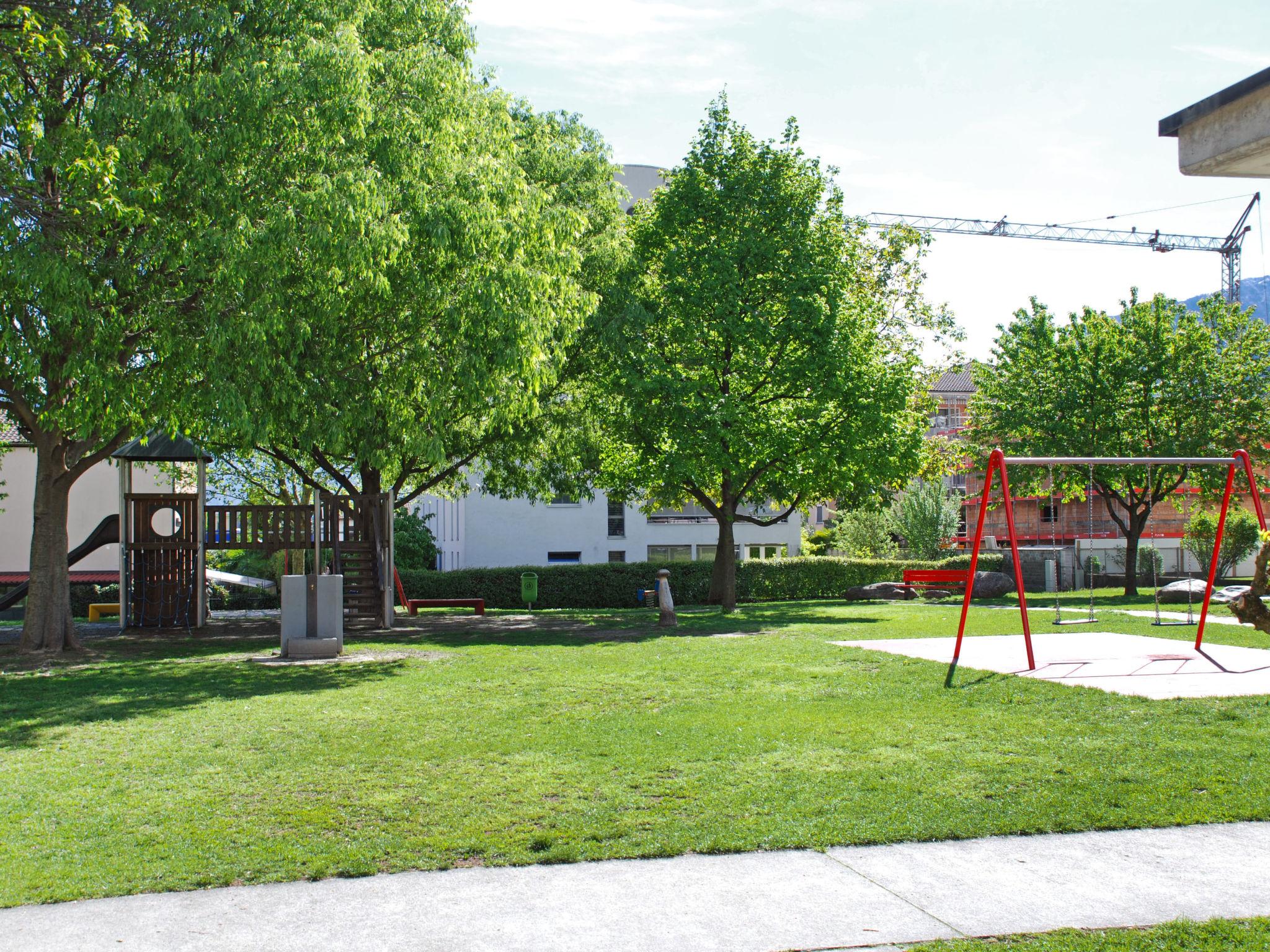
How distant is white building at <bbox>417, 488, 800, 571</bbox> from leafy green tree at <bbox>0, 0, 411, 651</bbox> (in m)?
27.8

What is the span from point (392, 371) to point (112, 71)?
5.43 metres

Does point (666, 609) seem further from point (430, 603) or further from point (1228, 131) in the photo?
point (1228, 131)

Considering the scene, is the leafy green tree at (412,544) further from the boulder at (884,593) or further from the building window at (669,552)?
the boulder at (884,593)

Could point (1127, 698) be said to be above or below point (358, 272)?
below

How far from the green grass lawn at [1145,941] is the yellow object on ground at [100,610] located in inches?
964

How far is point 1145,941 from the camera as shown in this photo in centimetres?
454

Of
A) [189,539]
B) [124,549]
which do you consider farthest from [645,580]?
[124,549]

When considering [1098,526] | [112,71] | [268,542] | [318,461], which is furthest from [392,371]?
[1098,526]

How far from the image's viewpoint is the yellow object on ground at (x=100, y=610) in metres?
25.6

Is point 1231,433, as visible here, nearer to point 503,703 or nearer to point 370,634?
point 370,634

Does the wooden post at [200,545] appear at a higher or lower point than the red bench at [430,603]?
higher

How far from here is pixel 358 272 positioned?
14.3m

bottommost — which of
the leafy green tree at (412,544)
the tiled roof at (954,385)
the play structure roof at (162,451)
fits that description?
the leafy green tree at (412,544)

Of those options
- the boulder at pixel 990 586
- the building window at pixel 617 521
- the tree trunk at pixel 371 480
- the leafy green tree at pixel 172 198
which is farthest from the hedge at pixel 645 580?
the leafy green tree at pixel 172 198
